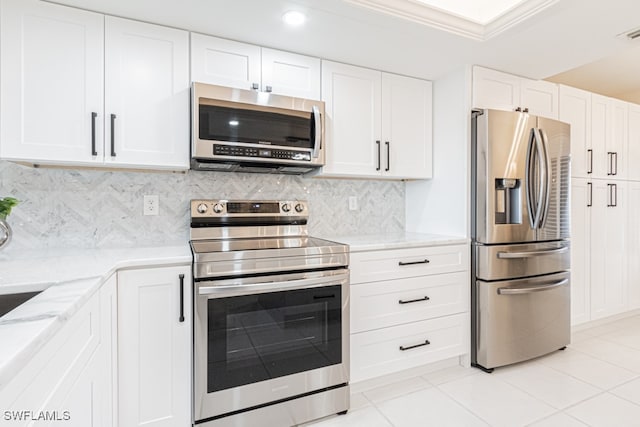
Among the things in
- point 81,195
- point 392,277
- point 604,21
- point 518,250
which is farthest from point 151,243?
point 604,21

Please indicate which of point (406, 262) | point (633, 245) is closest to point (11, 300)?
point (406, 262)

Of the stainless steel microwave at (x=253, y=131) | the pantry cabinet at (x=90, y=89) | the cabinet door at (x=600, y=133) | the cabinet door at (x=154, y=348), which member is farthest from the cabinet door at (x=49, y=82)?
the cabinet door at (x=600, y=133)

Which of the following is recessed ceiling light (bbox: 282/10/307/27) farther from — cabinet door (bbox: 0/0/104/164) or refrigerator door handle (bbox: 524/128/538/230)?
refrigerator door handle (bbox: 524/128/538/230)

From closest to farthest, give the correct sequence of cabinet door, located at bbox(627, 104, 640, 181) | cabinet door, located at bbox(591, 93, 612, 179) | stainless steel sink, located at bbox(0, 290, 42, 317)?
stainless steel sink, located at bbox(0, 290, 42, 317) < cabinet door, located at bbox(591, 93, 612, 179) < cabinet door, located at bbox(627, 104, 640, 181)

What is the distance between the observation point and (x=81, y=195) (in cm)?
194

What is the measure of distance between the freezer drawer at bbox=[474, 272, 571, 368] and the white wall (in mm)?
486

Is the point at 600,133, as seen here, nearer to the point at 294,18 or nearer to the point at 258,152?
the point at 294,18

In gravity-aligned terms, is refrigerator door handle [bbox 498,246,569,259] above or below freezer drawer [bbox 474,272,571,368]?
above

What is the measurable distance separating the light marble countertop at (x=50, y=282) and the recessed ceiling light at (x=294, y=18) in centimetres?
133

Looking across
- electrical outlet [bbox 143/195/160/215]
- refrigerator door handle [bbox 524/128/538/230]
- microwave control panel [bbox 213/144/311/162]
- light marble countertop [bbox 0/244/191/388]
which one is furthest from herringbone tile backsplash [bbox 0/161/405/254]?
refrigerator door handle [bbox 524/128/538/230]

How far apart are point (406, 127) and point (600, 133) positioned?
192 centimetres

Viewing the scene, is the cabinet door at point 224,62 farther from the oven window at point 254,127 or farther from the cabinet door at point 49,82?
the cabinet door at point 49,82

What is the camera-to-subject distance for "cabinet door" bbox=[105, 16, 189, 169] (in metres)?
1.77

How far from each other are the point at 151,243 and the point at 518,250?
2.44 metres
